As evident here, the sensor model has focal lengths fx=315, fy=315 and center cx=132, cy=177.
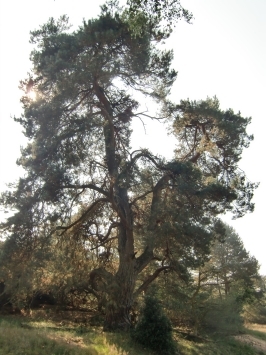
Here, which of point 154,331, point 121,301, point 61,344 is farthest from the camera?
point 121,301

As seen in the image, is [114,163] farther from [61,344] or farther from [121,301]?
[61,344]

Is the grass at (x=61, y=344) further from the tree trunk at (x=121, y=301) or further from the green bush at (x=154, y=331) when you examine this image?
the tree trunk at (x=121, y=301)

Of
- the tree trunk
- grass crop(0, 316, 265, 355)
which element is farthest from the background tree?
grass crop(0, 316, 265, 355)

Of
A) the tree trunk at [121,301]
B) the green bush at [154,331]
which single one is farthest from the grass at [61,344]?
the tree trunk at [121,301]

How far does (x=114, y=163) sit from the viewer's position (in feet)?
54.9

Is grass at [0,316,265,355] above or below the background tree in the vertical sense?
below

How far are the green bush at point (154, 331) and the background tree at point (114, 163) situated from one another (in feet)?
4.67

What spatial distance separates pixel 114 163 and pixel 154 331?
8292mm

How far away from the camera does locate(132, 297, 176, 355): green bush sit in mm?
13641

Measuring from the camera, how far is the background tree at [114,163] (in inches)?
550

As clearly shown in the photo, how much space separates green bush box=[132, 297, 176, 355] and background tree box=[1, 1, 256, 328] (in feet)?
4.67

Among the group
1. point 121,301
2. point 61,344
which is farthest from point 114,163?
point 61,344

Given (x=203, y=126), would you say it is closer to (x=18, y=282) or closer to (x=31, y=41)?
(x=31, y=41)

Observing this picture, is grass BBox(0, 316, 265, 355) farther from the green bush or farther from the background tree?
the background tree
